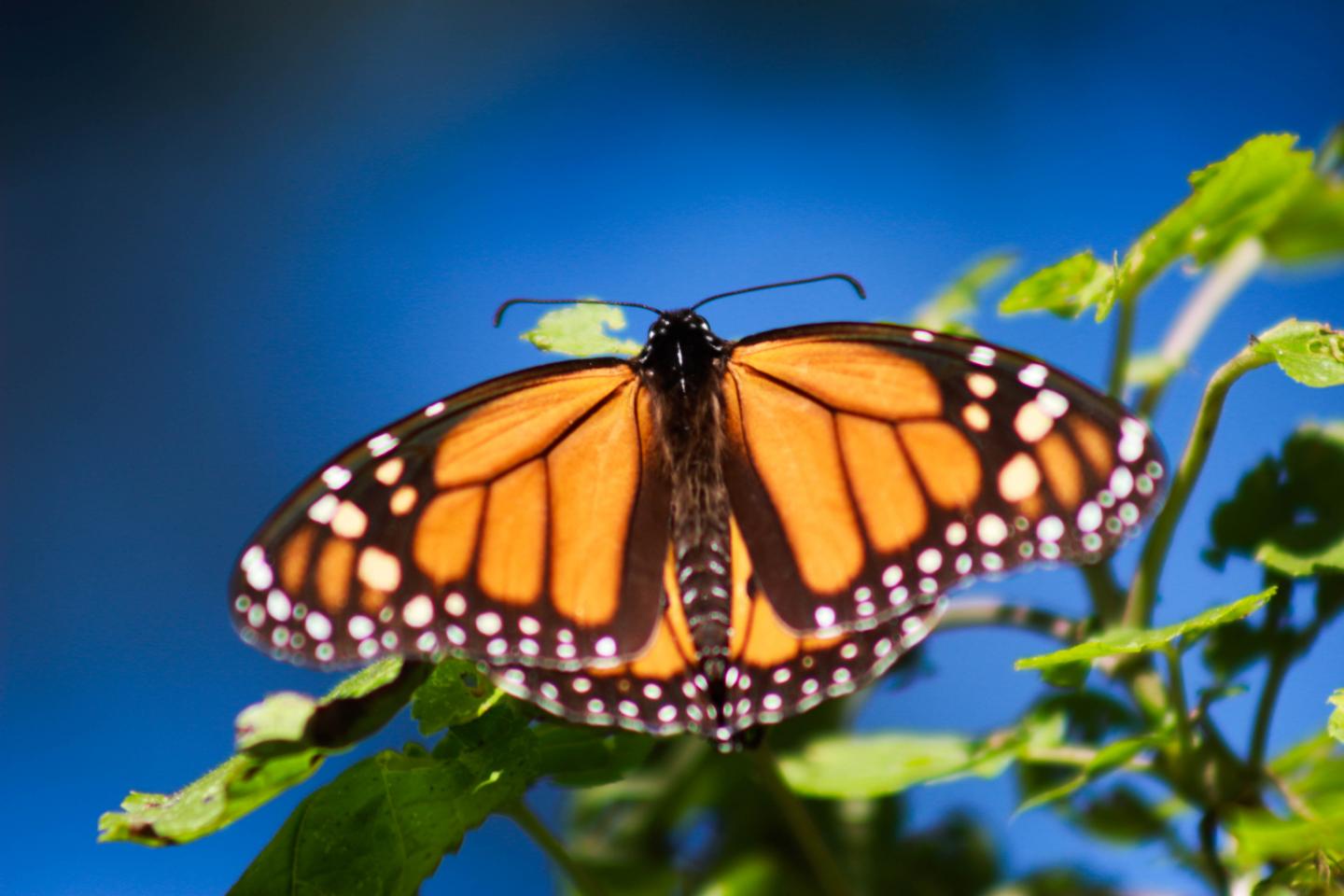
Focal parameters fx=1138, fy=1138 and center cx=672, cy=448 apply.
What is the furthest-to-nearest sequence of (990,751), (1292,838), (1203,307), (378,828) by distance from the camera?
(1203,307)
(990,751)
(378,828)
(1292,838)

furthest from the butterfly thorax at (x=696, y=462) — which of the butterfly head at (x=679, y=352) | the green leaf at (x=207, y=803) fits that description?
the green leaf at (x=207, y=803)

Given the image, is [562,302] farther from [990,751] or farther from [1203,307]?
[1203,307]

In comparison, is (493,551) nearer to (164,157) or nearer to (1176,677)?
(1176,677)

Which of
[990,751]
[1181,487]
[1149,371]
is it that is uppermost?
[1149,371]

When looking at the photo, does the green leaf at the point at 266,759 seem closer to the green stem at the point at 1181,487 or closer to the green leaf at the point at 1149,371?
the green stem at the point at 1181,487

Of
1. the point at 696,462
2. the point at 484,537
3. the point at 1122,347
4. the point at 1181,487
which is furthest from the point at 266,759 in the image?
the point at 1122,347

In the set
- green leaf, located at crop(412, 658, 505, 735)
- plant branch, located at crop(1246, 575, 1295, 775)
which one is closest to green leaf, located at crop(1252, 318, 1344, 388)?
plant branch, located at crop(1246, 575, 1295, 775)
